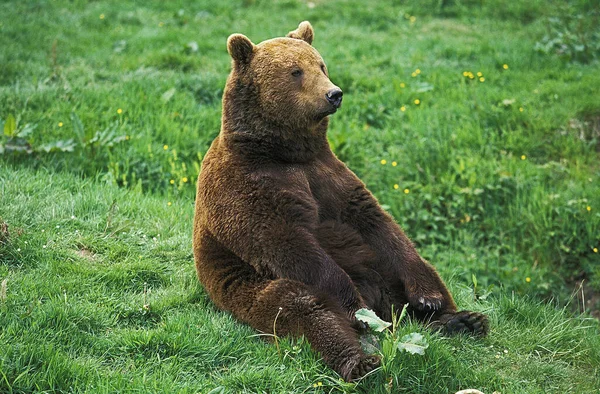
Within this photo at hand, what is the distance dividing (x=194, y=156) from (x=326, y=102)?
3804 mm

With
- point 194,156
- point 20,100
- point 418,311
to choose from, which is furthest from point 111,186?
point 418,311

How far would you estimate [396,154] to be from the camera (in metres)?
8.35

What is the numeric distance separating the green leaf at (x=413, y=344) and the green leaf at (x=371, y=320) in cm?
12

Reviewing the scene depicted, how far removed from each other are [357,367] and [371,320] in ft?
0.90

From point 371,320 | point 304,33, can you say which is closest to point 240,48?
point 304,33

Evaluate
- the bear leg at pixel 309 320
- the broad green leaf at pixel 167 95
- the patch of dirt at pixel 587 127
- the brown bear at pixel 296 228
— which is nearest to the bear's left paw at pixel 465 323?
the brown bear at pixel 296 228

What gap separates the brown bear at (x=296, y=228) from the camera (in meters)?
4.21

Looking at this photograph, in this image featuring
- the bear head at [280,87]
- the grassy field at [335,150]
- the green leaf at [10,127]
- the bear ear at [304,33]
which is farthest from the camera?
the green leaf at [10,127]

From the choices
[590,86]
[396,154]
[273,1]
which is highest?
[273,1]

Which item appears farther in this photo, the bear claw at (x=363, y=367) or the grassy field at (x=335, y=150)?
the grassy field at (x=335, y=150)

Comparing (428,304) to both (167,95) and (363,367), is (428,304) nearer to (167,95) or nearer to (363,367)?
(363,367)

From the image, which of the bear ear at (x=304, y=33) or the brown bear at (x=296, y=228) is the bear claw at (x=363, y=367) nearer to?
the brown bear at (x=296, y=228)

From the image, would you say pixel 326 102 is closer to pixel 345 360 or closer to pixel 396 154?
pixel 345 360

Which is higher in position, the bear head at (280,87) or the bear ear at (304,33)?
the bear ear at (304,33)
